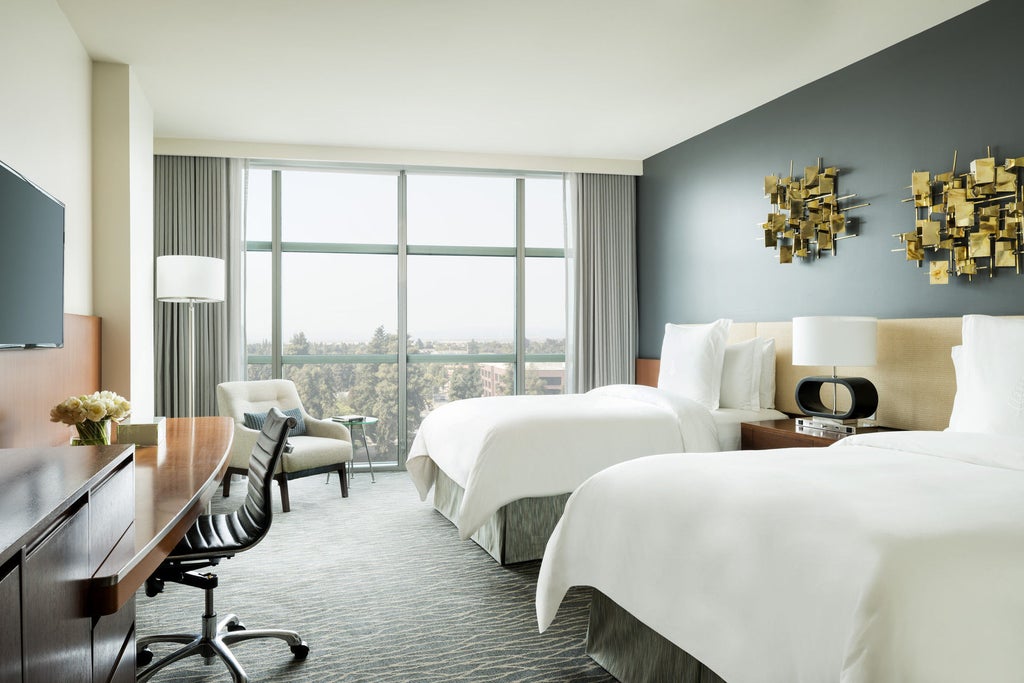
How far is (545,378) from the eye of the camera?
Answer: 692cm

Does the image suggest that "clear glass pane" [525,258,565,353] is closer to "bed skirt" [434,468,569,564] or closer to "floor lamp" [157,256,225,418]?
"floor lamp" [157,256,225,418]

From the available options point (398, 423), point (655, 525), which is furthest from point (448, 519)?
point (655, 525)

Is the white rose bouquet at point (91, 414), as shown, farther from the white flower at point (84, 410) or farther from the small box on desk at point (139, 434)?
the small box on desk at point (139, 434)

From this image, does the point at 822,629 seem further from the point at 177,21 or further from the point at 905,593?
the point at 177,21

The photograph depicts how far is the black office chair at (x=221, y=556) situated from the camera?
2.47m

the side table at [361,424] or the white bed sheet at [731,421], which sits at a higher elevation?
the white bed sheet at [731,421]

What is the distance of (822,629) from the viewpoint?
63.3 inches

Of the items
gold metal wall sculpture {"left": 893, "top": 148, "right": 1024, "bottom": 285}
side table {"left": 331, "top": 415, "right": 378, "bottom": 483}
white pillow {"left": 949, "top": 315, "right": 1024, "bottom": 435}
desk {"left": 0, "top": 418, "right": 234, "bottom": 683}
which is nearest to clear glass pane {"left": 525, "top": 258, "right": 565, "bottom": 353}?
side table {"left": 331, "top": 415, "right": 378, "bottom": 483}

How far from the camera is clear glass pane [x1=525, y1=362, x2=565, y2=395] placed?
22.6 ft

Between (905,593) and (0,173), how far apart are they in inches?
102

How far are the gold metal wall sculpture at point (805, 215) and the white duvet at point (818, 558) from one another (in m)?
2.17

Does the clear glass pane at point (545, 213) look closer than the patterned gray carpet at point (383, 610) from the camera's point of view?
No

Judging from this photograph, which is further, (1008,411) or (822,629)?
(1008,411)

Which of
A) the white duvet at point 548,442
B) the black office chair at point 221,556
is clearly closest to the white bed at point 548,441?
the white duvet at point 548,442
